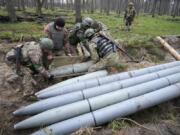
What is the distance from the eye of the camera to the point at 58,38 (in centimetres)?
729

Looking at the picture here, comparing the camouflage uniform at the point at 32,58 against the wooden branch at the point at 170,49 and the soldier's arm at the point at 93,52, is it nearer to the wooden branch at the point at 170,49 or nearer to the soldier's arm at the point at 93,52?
the soldier's arm at the point at 93,52

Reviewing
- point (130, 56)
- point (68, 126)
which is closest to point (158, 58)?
point (130, 56)

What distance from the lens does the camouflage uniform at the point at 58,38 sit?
7184 millimetres

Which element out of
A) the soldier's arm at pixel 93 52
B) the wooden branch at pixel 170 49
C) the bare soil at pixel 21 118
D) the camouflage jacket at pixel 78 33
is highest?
the camouflage jacket at pixel 78 33

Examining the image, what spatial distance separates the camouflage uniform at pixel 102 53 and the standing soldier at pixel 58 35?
0.81 metres

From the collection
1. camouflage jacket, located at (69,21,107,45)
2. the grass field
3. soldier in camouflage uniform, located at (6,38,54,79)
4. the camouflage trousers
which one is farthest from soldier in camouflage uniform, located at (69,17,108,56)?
soldier in camouflage uniform, located at (6,38,54,79)

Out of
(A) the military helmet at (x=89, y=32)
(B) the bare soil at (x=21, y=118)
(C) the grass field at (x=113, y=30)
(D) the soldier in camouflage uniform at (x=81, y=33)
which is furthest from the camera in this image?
(C) the grass field at (x=113, y=30)

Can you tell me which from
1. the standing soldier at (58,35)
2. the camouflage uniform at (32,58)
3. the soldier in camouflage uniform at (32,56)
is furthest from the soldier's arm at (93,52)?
the camouflage uniform at (32,58)

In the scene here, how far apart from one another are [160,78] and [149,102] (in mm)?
1079

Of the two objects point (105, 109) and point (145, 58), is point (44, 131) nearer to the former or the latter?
point (105, 109)

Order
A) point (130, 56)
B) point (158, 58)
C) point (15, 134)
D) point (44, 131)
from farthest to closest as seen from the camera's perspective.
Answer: point (158, 58) < point (130, 56) < point (15, 134) < point (44, 131)

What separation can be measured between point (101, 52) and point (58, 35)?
52.2 inches

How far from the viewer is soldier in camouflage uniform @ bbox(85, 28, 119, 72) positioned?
681 centimetres

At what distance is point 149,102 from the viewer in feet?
17.1
